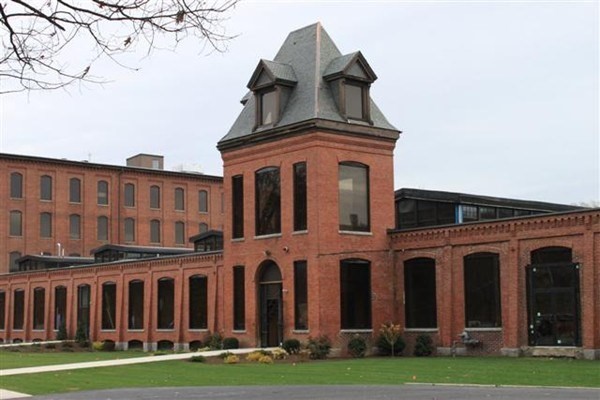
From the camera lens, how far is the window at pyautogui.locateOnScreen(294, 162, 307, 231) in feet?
130

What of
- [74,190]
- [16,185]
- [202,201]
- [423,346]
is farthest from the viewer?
[202,201]

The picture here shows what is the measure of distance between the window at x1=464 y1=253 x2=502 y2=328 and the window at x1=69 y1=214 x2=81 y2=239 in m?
51.5

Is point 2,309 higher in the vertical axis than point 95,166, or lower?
lower

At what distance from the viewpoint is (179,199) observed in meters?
88.6

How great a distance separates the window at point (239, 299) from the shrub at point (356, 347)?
19.6 feet

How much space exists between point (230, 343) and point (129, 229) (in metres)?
45.5

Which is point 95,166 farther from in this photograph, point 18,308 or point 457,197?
point 457,197

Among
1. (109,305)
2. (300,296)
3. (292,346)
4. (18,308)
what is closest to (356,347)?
(292,346)

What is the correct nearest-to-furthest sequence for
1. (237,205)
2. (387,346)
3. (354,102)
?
1. (387,346)
2. (354,102)
3. (237,205)

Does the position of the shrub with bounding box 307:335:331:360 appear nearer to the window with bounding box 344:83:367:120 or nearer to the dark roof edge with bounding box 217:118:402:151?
the dark roof edge with bounding box 217:118:402:151

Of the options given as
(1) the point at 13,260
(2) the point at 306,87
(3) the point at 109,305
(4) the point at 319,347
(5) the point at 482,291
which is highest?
(2) the point at 306,87

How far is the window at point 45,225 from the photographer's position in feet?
262

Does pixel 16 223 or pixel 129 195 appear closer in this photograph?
pixel 16 223

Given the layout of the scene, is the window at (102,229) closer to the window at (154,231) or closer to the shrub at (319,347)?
the window at (154,231)
